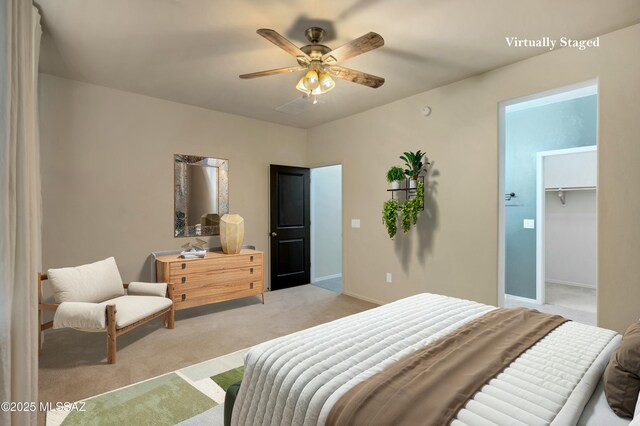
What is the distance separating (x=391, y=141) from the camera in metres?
4.36

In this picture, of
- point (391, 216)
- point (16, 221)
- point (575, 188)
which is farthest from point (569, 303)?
point (16, 221)

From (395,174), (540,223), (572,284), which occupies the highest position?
(395,174)

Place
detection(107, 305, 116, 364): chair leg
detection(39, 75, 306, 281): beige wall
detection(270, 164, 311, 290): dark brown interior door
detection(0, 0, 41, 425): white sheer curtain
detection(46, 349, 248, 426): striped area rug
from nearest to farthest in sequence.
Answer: detection(0, 0, 41, 425): white sheer curtain < detection(46, 349, 248, 426): striped area rug < detection(107, 305, 116, 364): chair leg < detection(39, 75, 306, 281): beige wall < detection(270, 164, 311, 290): dark brown interior door

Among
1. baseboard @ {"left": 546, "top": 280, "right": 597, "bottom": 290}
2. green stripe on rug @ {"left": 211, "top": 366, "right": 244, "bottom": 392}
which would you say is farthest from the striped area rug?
baseboard @ {"left": 546, "top": 280, "right": 597, "bottom": 290}

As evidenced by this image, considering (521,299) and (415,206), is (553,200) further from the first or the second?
(415,206)

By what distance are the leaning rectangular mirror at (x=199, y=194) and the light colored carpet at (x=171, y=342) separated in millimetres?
1130

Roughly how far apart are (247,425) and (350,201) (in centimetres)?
382

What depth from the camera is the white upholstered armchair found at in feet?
8.87

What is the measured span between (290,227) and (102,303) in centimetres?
300

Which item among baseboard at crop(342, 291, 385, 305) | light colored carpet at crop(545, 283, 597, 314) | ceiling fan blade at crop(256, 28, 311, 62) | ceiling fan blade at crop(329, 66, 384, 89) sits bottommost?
baseboard at crop(342, 291, 385, 305)

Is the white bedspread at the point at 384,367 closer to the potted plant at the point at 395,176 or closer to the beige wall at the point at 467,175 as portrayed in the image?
the beige wall at the point at 467,175

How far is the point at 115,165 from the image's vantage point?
3916 mm

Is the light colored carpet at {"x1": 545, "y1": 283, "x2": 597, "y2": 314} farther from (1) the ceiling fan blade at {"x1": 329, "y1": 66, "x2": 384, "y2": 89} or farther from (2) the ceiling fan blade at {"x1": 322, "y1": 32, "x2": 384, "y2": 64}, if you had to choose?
(2) the ceiling fan blade at {"x1": 322, "y1": 32, "x2": 384, "y2": 64}

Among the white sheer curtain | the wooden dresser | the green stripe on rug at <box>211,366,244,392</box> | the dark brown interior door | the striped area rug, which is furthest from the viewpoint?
Result: the dark brown interior door
